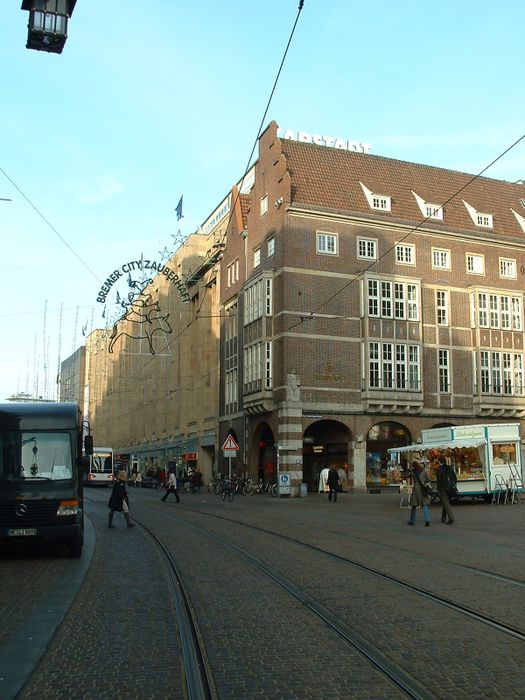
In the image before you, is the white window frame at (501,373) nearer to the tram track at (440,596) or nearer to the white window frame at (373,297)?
the white window frame at (373,297)

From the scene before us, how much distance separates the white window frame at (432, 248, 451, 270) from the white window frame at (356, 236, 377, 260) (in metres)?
4.08

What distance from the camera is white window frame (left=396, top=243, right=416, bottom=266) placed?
46.1 m

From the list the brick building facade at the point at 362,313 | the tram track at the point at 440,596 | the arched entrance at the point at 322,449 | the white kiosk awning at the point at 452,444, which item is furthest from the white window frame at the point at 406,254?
the tram track at the point at 440,596

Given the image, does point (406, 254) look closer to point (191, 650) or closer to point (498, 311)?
point (498, 311)

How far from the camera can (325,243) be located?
44.3 m

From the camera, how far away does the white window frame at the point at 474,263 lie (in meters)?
48.2

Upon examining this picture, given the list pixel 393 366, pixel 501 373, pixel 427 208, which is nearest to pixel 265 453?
pixel 393 366

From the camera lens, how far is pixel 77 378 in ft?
407

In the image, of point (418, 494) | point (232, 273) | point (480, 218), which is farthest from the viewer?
point (232, 273)

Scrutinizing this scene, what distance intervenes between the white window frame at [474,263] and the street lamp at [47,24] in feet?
140

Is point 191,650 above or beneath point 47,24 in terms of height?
beneath

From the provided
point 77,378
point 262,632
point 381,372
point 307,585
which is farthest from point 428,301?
point 77,378

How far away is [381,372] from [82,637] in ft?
123

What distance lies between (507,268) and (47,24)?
4521 cm
